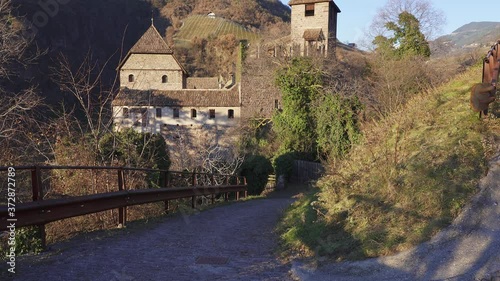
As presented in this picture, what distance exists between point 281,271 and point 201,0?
A: 12962cm

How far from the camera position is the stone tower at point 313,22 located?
140 feet

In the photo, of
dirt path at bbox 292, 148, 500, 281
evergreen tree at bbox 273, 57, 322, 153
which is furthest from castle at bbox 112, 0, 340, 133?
dirt path at bbox 292, 148, 500, 281

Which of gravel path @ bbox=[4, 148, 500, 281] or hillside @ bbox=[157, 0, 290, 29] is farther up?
hillside @ bbox=[157, 0, 290, 29]

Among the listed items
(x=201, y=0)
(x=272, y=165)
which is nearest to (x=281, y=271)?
(x=272, y=165)

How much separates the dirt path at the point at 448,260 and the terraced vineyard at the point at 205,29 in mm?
88988

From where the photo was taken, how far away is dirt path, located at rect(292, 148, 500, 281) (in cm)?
470

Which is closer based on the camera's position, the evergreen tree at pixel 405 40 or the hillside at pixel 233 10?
the evergreen tree at pixel 405 40

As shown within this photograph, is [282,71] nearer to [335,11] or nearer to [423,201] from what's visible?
[335,11]

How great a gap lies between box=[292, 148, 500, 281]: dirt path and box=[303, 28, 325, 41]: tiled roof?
38036 millimetres

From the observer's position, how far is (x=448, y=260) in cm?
496

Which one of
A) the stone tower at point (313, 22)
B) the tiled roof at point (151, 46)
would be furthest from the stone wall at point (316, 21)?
the tiled roof at point (151, 46)

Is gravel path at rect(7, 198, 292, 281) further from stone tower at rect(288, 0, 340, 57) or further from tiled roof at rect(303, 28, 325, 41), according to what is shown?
stone tower at rect(288, 0, 340, 57)

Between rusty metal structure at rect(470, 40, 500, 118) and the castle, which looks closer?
rusty metal structure at rect(470, 40, 500, 118)

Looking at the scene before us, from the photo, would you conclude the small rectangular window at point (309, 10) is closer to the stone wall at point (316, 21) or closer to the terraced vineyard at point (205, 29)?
the stone wall at point (316, 21)
